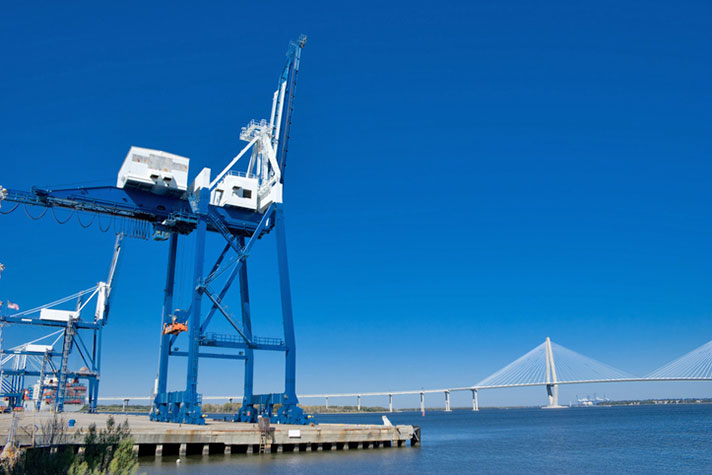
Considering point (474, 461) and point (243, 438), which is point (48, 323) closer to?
point (243, 438)

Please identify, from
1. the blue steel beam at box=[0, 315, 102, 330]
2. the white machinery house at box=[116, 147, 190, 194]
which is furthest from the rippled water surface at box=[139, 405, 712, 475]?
the blue steel beam at box=[0, 315, 102, 330]

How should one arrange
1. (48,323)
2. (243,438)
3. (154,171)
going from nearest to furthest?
1. (243,438)
2. (154,171)
3. (48,323)

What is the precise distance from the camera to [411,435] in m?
39.0

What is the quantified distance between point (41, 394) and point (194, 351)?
53.5 metres

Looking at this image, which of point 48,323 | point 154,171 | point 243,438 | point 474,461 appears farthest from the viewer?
point 48,323

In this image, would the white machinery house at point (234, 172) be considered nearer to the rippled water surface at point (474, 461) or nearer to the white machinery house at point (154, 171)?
the white machinery house at point (154, 171)

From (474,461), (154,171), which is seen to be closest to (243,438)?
(474,461)

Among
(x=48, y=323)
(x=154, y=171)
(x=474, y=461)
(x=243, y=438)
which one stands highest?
(x=154, y=171)

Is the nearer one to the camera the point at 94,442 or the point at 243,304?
the point at 94,442

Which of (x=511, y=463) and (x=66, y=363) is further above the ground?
(x=66, y=363)

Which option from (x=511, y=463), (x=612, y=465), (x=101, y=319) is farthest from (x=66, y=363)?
(x=612, y=465)

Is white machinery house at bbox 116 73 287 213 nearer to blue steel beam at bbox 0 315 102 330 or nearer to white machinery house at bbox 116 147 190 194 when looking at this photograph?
white machinery house at bbox 116 147 190 194

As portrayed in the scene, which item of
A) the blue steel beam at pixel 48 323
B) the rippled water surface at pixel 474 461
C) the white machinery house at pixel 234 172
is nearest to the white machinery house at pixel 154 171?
the white machinery house at pixel 234 172

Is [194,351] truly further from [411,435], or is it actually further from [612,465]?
[612,465]
